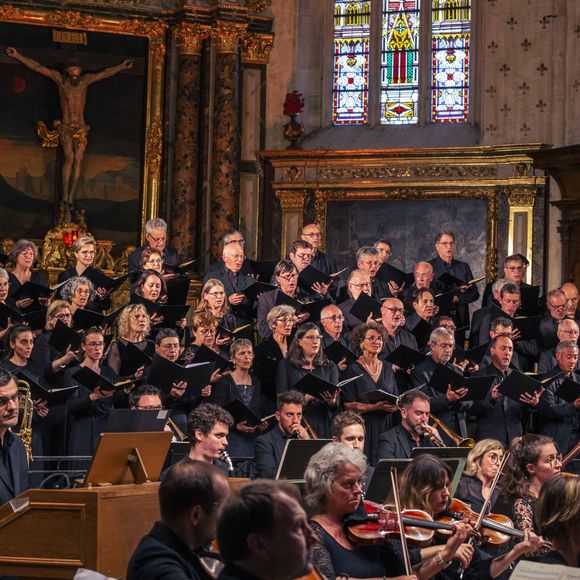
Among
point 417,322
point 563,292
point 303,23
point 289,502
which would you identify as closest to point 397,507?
point 289,502

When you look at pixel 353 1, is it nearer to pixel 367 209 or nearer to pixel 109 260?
pixel 367 209

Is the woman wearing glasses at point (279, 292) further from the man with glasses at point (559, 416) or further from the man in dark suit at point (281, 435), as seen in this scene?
the man in dark suit at point (281, 435)

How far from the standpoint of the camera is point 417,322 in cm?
916

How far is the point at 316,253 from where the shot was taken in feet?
34.9

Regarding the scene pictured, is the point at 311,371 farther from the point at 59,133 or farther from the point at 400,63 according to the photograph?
the point at 400,63

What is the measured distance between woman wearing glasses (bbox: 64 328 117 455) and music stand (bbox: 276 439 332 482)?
2004mm

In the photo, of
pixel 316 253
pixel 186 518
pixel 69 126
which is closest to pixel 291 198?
pixel 69 126

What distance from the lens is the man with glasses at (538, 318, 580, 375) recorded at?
8.67m

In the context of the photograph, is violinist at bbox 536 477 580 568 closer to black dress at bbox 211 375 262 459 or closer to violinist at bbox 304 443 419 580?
violinist at bbox 304 443 419 580

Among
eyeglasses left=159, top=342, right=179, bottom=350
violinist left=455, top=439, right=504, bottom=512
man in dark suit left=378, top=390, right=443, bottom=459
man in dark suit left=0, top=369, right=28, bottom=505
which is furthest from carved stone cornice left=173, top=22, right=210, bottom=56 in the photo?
man in dark suit left=0, top=369, right=28, bottom=505

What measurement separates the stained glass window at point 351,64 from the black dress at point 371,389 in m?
6.27

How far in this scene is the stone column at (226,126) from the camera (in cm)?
1311

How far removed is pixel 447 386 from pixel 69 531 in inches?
143

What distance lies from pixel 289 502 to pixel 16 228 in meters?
10.3
